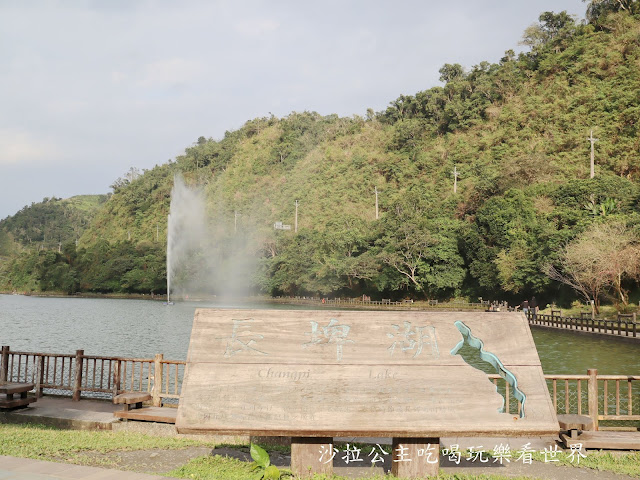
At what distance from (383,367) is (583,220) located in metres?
44.1

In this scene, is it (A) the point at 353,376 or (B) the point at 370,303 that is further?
(B) the point at 370,303

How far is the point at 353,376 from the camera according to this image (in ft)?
19.2

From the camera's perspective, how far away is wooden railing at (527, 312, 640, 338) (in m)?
27.7

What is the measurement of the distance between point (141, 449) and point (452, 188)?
70387 mm

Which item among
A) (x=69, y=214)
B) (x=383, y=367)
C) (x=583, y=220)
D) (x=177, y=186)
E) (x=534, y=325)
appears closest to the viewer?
(x=383, y=367)

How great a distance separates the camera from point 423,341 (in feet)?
20.3

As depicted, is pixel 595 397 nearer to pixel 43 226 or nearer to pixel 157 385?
pixel 157 385

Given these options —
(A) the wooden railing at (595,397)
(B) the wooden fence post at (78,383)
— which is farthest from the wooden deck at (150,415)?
(A) the wooden railing at (595,397)

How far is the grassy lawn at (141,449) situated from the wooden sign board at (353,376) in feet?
3.15

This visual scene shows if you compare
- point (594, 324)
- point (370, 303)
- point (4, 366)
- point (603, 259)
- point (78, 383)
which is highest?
point (603, 259)

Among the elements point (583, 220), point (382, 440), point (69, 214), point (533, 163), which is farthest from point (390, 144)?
point (69, 214)

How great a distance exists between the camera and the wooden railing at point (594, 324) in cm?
2769

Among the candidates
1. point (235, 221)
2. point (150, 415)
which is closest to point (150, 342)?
point (150, 415)

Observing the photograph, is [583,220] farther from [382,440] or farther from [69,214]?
[69,214]
